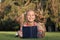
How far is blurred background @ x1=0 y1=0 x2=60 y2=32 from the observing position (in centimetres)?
478

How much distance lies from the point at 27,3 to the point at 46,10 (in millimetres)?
523

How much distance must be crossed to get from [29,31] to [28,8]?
2.06 ft

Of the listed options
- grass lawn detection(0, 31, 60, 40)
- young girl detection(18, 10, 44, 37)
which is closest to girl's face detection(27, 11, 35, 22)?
young girl detection(18, 10, 44, 37)

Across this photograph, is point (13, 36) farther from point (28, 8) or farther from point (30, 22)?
point (28, 8)

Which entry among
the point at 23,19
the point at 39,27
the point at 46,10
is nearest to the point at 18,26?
the point at 23,19

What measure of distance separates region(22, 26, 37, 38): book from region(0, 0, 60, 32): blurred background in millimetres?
317

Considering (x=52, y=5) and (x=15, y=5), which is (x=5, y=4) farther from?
(x=52, y=5)

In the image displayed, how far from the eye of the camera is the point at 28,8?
4723 millimetres

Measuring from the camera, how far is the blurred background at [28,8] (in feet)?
15.7

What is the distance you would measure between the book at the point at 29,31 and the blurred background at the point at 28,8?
0.32 metres

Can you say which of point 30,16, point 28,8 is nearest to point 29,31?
point 30,16

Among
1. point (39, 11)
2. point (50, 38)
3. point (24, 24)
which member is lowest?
point (50, 38)

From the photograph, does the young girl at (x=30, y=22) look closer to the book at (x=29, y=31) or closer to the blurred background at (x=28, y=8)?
the book at (x=29, y=31)

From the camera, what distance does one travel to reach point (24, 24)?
4.54 meters
